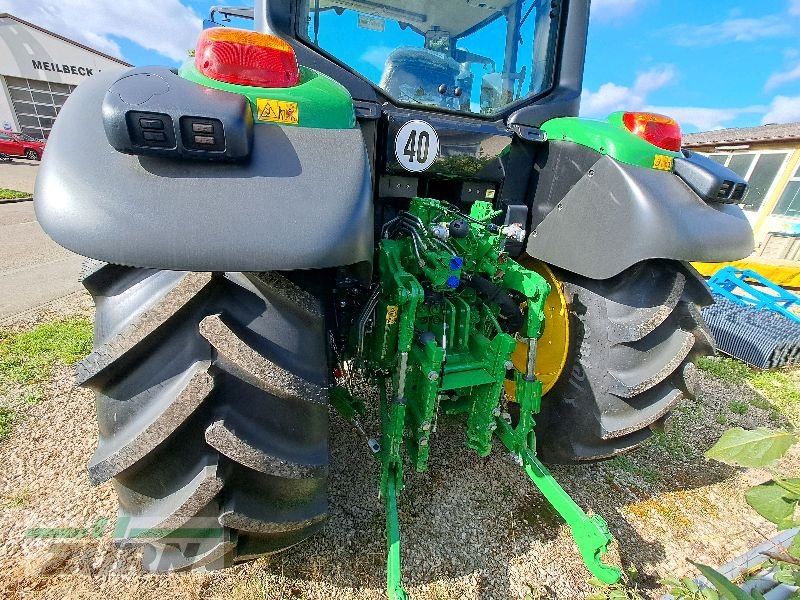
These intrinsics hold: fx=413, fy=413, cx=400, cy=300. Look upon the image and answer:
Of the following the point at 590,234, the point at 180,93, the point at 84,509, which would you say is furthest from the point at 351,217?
the point at 84,509

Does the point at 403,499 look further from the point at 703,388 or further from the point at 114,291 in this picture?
the point at 703,388

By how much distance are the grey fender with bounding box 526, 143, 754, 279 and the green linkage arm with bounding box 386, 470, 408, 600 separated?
3.65 ft

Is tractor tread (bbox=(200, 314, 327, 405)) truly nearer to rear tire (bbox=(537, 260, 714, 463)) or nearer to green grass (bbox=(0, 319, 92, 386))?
rear tire (bbox=(537, 260, 714, 463))

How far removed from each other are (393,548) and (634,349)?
43.8 inches

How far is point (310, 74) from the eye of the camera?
49.5 inches

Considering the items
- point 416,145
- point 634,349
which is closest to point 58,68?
point 416,145

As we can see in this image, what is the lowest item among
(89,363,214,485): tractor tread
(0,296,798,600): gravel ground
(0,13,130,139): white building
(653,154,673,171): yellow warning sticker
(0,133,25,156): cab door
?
(0,296,798,600): gravel ground

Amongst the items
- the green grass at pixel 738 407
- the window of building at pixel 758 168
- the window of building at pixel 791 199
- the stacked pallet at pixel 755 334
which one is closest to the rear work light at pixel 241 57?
the green grass at pixel 738 407

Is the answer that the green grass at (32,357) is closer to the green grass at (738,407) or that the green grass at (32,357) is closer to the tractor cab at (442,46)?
the tractor cab at (442,46)

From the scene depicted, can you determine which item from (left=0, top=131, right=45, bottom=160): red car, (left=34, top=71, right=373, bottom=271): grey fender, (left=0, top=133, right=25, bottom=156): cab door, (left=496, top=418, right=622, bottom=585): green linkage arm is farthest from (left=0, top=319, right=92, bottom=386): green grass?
(left=0, top=133, right=25, bottom=156): cab door

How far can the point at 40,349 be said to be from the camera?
2803 millimetres

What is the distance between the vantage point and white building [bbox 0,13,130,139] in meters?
21.6

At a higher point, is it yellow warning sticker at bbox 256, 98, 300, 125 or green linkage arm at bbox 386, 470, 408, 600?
yellow warning sticker at bbox 256, 98, 300, 125

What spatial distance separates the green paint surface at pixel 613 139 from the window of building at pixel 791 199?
45.7 ft
